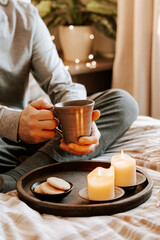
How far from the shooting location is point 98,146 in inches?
53.9

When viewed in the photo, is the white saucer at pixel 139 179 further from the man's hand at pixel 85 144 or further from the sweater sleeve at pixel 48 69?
the sweater sleeve at pixel 48 69

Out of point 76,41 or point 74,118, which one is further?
point 76,41

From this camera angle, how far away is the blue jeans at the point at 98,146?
4.26ft

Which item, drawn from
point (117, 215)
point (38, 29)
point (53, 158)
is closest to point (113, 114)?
point (53, 158)

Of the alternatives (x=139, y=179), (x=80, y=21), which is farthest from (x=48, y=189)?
(x=80, y=21)

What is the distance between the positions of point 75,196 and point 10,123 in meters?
0.33

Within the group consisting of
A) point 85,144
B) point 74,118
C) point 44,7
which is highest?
point 44,7

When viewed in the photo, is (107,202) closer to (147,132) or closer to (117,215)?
(117,215)

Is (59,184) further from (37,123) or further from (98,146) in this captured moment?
(98,146)

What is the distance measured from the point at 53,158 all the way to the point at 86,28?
147 cm

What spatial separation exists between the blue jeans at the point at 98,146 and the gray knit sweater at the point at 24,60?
0.12m

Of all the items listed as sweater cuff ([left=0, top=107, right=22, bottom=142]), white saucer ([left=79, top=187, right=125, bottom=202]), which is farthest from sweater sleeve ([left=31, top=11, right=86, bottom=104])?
white saucer ([left=79, top=187, right=125, bottom=202])

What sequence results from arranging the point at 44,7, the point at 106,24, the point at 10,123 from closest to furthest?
the point at 10,123 < the point at 44,7 < the point at 106,24

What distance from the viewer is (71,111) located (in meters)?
1.00
